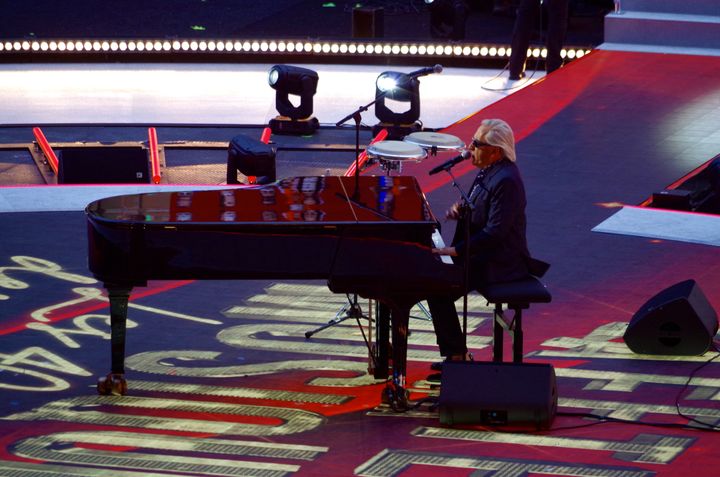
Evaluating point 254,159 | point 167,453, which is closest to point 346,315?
point 167,453

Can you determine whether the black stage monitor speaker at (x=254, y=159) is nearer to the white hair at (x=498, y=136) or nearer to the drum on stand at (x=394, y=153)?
the drum on stand at (x=394, y=153)

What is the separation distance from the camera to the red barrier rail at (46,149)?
11781mm

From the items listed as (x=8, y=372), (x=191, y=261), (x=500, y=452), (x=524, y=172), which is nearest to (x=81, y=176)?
(x=524, y=172)

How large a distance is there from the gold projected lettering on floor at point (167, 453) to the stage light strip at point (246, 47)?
33.4 feet

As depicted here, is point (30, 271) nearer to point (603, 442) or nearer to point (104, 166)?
point (104, 166)

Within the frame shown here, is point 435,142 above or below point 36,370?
above

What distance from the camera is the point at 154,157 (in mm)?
11852

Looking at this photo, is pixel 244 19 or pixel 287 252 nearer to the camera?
pixel 287 252

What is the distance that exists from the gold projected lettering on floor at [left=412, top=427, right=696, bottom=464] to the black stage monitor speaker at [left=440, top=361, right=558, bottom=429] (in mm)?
70

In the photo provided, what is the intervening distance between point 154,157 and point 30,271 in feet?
11.4

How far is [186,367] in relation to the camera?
6.89 meters

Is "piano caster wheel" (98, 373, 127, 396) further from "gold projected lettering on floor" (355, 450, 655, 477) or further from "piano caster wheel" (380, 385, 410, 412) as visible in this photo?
"gold projected lettering on floor" (355, 450, 655, 477)

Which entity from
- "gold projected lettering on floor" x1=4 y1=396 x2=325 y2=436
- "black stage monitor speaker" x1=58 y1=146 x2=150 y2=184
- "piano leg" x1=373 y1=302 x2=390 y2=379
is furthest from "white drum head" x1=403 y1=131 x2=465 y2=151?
"black stage monitor speaker" x1=58 y1=146 x2=150 y2=184

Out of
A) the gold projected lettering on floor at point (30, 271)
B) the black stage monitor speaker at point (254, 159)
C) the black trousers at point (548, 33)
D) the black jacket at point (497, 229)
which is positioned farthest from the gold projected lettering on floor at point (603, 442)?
the black trousers at point (548, 33)
